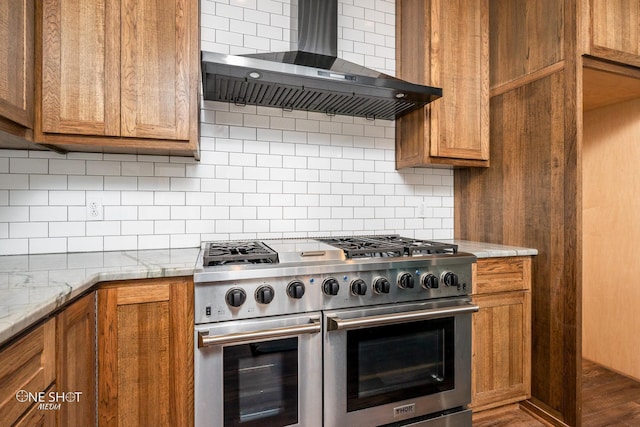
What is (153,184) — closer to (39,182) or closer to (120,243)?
(120,243)

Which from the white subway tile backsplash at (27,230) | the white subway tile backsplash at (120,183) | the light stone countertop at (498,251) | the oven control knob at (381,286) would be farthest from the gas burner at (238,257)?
the light stone countertop at (498,251)

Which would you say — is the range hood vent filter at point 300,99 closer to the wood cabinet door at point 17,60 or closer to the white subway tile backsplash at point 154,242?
the wood cabinet door at point 17,60

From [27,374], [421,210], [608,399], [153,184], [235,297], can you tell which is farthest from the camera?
[421,210]

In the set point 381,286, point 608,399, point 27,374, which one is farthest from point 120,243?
point 608,399

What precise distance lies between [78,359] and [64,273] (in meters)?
0.32

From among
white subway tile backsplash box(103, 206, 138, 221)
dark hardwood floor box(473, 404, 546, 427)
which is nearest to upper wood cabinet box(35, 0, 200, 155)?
white subway tile backsplash box(103, 206, 138, 221)

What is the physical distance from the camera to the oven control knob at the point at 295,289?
1453mm

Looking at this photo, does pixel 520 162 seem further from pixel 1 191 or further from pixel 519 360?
pixel 1 191

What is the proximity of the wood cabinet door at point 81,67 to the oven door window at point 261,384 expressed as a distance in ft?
3.81

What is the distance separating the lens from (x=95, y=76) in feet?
5.05

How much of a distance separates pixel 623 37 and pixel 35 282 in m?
3.06

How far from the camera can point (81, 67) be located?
1.52 metres

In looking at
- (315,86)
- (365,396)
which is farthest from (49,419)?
(315,86)

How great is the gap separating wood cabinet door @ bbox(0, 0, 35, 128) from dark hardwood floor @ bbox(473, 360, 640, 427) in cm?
267
